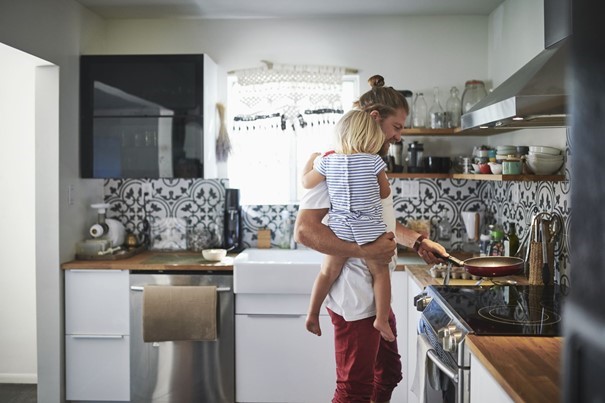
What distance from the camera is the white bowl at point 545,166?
8.78 feet

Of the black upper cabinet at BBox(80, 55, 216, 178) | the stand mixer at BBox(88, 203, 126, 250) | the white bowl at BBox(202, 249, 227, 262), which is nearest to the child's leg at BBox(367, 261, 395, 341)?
the white bowl at BBox(202, 249, 227, 262)

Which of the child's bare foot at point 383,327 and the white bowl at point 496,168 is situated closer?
the child's bare foot at point 383,327

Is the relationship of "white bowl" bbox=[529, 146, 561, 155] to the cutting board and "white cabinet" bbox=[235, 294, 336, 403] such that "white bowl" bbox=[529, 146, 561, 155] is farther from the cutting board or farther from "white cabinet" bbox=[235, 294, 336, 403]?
"white cabinet" bbox=[235, 294, 336, 403]

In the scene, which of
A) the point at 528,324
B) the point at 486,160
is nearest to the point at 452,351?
the point at 528,324

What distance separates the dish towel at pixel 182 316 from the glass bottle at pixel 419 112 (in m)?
1.66

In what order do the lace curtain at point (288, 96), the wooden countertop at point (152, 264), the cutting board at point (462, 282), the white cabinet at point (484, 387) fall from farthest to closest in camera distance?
the lace curtain at point (288, 96) < the wooden countertop at point (152, 264) < the cutting board at point (462, 282) < the white cabinet at point (484, 387)

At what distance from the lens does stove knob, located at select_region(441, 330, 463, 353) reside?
1.88 m

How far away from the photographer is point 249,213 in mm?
4055

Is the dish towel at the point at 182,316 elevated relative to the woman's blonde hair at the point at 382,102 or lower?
lower

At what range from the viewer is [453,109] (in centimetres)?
378

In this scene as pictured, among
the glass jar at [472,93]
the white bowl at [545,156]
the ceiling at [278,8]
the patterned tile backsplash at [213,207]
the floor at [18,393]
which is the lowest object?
the floor at [18,393]

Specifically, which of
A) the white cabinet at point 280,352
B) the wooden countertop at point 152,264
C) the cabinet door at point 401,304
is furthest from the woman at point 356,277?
the wooden countertop at point 152,264

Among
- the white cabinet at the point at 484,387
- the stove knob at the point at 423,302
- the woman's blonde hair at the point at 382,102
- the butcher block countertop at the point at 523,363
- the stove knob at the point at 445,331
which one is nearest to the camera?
the butcher block countertop at the point at 523,363

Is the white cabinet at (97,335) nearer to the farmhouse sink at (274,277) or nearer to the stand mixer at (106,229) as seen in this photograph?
the stand mixer at (106,229)
